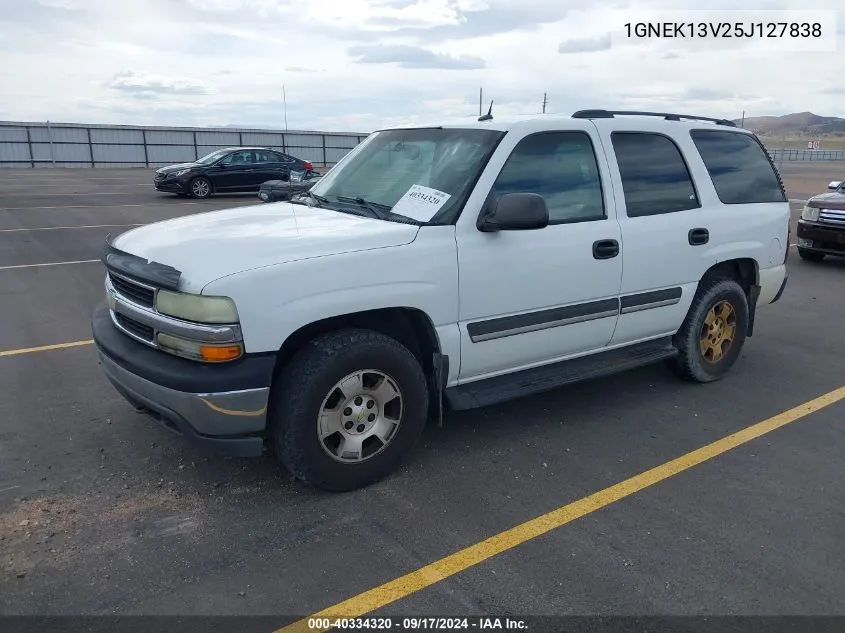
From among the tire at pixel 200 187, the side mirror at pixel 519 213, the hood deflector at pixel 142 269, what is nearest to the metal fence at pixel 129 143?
the tire at pixel 200 187

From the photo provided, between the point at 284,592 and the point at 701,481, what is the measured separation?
2324 millimetres

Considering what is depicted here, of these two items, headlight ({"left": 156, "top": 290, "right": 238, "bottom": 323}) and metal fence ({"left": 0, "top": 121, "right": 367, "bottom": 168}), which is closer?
headlight ({"left": 156, "top": 290, "right": 238, "bottom": 323})

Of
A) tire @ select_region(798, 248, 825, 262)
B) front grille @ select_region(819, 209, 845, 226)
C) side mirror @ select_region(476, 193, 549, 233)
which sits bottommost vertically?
tire @ select_region(798, 248, 825, 262)

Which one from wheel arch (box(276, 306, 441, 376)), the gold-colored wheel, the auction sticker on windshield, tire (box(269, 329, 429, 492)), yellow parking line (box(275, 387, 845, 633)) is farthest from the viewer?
the gold-colored wheel

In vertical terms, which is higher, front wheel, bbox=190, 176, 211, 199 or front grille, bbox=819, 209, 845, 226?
front wheel, bbox=190, 176, 211, 199

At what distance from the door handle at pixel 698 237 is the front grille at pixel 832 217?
22.7ft

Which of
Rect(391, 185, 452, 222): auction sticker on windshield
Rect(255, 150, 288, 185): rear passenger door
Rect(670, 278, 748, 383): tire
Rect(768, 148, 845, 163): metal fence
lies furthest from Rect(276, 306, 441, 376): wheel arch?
Rect(768, 148, 845, 163): metal fence

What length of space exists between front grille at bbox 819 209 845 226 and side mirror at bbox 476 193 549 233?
8.77 meters

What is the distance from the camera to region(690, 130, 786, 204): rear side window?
16.8ft

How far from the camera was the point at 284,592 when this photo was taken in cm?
282

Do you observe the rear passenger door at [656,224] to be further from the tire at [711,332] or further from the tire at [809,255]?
the tire at [809,255]

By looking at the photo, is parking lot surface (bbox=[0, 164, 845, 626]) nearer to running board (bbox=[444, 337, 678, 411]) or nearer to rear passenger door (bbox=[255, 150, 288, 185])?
running board (bbox=[444, 337, 678, 411])

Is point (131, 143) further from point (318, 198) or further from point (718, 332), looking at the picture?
point (718, 332)

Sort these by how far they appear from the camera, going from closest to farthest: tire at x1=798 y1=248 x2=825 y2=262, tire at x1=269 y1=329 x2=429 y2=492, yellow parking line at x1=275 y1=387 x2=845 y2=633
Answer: yellow parking line at x1=275 y1=387 x2=845 y2=633 < tire at x1=269 y1=329 x2=429 y2=492 < tire at x1=798 y1=248 x2=825 y2=262
